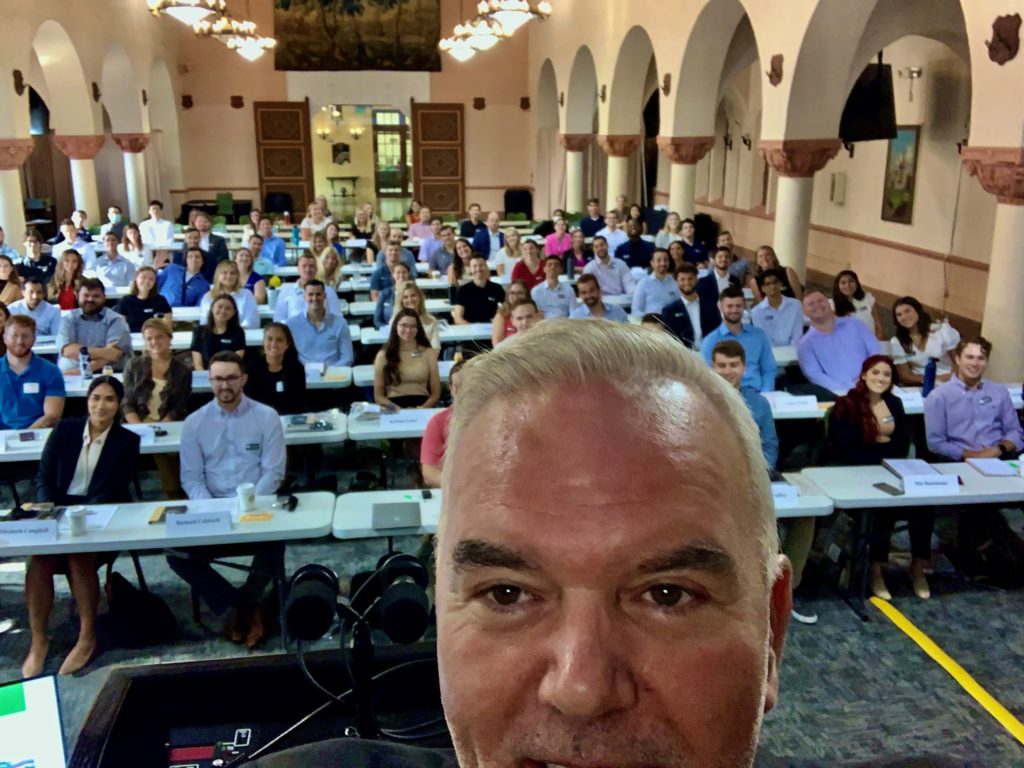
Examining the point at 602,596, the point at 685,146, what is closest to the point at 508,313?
the point at 685,146

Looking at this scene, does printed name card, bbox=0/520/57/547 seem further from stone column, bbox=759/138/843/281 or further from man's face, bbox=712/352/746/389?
stone column, bbox=759/138/843/281

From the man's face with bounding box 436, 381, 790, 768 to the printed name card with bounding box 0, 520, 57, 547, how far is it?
3.98 meters

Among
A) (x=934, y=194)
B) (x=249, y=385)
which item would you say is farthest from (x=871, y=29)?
(x=249, y=385)

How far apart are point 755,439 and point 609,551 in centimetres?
27

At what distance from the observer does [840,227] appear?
15.7 metres

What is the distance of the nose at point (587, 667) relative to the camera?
847mm

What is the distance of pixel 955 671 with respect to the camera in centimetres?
458

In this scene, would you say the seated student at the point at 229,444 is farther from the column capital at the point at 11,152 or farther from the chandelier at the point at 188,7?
the column capital at the point at 11,152

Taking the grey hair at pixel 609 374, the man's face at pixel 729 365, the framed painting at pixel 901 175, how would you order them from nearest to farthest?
the grey hair at pixel 609 374
the man's face at pixel 729 365
the framed painting at pixel 901 175

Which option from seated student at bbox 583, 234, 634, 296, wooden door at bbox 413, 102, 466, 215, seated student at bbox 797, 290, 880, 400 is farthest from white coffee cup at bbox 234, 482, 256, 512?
wooden door at bbox 413, 102, 466, 215

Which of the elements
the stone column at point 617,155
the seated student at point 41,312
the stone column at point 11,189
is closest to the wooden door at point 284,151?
the stone column at point 617,155

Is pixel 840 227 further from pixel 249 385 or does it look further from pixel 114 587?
pixel 114 587

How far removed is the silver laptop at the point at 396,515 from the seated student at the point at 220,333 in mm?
3235

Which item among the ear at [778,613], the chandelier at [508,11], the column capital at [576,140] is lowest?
the ear at [778,613]
